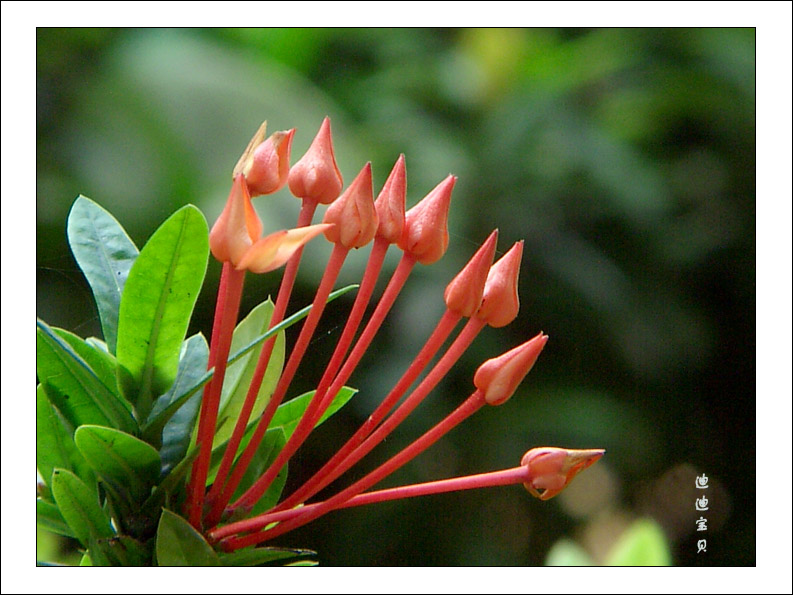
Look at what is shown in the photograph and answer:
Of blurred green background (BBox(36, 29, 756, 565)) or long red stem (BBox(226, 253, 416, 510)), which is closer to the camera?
long red stem (BBox(226, 253, 416, 510))

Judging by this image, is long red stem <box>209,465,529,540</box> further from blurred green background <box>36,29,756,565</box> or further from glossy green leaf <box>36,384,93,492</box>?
blurred green background <box>36,29,756,565</box>

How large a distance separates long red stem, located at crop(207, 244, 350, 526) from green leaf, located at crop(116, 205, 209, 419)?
56mm

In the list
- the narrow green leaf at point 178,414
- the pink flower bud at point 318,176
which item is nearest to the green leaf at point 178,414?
the narrow green leaf at point 178,414

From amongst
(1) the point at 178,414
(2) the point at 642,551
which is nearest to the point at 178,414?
(1) the point at 178,414

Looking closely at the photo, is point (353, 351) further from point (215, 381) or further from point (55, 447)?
point (55, 447)

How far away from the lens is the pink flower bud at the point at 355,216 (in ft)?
1.26

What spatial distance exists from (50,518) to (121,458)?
3.4 inches

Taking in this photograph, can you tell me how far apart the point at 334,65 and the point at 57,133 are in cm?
62

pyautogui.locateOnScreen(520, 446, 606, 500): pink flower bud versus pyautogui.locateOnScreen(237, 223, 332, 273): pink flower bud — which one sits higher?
pyautogui.locateOnScreen(237, 223, 332, 273): pink flower bud

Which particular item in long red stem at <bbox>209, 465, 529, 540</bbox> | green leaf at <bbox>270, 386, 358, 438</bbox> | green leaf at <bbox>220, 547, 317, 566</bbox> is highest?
green leaf at <bbox>270, 386, 358, 438</bbox>

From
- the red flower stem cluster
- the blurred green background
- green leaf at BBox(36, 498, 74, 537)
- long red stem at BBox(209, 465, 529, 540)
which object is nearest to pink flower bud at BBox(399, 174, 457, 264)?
the red flower stem cluster

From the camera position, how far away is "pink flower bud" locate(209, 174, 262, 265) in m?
0.33

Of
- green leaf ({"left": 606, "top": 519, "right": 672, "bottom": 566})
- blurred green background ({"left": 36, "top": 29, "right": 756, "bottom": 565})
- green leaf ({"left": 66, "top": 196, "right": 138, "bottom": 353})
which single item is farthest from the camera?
blurred green background ({"left": 36, "top": 29, "right": 756, "bottom": 565})

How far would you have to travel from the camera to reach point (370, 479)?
14.9 inches
